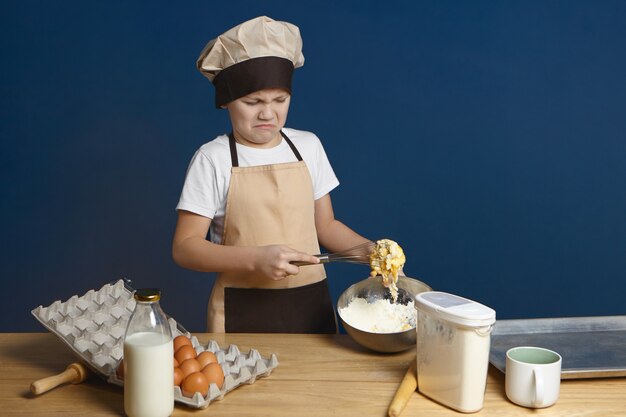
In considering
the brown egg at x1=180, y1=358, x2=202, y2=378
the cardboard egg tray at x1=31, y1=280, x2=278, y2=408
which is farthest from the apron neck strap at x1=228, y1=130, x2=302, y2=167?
the brown egg at x1=180, y1=358, x2=202, y2=378

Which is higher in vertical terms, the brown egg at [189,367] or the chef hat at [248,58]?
the chef hat at [248,58]

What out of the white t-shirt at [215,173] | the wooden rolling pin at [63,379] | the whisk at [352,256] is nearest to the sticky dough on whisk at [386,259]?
the whisk at [352,256]

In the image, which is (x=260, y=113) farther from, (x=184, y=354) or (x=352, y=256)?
(x=184, y=354)

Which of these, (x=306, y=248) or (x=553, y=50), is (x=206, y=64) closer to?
(x=306, y=248)

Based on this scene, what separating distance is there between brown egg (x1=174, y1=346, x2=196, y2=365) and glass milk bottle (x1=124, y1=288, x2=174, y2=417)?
127 millimetres

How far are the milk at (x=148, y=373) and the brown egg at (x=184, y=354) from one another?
13 cm

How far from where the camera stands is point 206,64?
218 centimetres

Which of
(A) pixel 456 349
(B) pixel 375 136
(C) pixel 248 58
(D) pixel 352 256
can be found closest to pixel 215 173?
(C) pixel 248 58

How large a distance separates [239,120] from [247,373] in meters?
0.83

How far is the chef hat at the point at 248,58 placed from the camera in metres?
2.13

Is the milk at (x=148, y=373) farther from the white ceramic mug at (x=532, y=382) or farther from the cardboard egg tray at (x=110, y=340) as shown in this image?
the white ceramic mug at (x=532, y=382)

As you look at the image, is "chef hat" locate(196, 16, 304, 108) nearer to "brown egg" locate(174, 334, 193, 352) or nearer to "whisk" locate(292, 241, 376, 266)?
"whisk" locate(292, 241, 376, 266)

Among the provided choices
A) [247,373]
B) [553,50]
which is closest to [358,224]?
[553,50]

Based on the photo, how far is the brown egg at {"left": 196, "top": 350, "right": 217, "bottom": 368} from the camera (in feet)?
5.26
